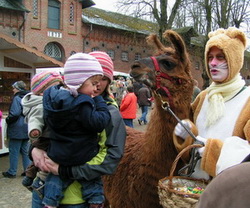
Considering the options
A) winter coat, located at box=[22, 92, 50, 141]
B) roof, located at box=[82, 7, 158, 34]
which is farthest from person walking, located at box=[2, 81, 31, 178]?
roof, located at box=[82, 7, 158, 34]

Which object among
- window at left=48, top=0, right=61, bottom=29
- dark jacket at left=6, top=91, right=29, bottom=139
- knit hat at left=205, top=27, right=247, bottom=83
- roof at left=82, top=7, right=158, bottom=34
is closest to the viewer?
knit hat at left=205, top=27, right=247, bottom=83

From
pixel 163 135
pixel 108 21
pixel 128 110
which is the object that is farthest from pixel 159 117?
pixel 108 21

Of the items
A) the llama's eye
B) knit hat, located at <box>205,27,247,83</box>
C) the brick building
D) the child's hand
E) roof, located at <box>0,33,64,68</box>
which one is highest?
the brick building

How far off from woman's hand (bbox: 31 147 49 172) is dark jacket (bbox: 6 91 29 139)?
380 cm

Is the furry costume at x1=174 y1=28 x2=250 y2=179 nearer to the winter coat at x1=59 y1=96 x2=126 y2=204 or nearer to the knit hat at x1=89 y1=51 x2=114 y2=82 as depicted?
the winter coat at x1=59 y1=96 x2=126 y2=204

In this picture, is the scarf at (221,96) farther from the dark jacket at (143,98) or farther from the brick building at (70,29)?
the brick building at (70,29)

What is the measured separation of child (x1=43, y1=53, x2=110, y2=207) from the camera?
70.3 inches

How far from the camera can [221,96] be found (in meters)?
2.23

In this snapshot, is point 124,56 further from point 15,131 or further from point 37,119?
point 37,119

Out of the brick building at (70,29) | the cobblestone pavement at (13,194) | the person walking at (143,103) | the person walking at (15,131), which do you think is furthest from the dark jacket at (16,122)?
the brick building at (70,29)

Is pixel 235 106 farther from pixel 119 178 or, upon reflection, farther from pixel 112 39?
pixel 112 39

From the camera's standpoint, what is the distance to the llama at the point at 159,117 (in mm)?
2414

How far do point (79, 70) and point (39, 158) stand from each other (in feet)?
2.08

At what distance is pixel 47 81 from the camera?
2670 mm
